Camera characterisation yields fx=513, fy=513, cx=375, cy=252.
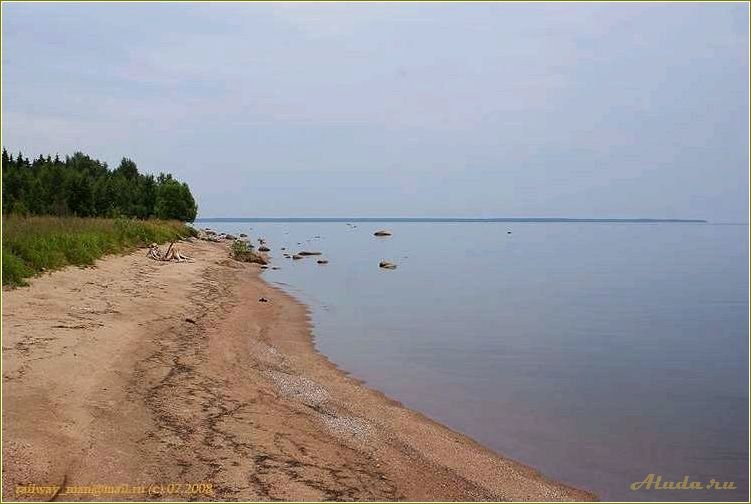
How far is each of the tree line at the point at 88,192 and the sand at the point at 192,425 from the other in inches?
1918

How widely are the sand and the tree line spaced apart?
160ft

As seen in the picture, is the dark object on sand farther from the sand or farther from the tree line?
the sand

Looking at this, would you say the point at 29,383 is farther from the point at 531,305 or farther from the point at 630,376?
the point at 531,305

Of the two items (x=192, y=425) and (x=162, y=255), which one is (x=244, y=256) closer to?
(x=162, y=255)

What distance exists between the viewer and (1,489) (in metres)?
6.14

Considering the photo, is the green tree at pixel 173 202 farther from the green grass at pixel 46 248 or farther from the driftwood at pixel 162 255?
the green grass at pixel 46 248

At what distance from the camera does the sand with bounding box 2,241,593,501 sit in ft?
22.9

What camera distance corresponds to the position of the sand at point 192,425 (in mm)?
6992

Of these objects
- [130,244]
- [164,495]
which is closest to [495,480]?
[164,495]

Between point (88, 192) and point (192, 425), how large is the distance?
7092 cm

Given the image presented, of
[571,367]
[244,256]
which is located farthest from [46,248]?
[244,256]

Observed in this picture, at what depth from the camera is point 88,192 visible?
69.2 metres

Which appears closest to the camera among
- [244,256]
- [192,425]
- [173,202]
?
[192,425]

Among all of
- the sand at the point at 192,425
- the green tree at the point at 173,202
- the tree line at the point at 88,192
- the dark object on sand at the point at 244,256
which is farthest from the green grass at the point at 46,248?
the green tree at the point at 173,202
